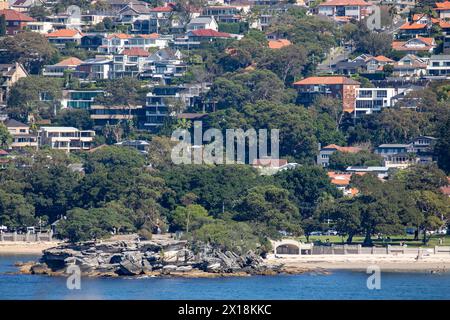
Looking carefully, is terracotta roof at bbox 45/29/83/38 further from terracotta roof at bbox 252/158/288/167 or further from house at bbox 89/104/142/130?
terracotta roof at bbox 252/158/288/167

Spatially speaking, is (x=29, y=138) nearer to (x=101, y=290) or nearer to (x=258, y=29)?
(x=258, y=29)

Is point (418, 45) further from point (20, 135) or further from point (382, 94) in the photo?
point (20, 135)

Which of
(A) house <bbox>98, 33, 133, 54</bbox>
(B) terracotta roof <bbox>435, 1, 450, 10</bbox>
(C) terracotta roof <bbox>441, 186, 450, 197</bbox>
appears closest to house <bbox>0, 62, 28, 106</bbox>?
(A) house <bbox>98, 33, 133, 54</bbox>

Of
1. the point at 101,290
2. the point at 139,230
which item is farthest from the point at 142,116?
the point at 101,290

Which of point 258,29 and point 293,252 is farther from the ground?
point 258,29

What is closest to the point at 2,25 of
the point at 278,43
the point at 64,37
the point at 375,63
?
the point at 64,37
